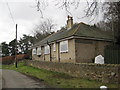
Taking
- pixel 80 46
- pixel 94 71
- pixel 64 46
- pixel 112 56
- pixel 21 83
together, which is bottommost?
pixel 21 83

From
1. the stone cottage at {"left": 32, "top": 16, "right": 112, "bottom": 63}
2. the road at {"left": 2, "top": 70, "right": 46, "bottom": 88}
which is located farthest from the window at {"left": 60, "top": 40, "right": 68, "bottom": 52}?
the road at {"left": 2, "top": 70, "right": 46, "bottom": 88}

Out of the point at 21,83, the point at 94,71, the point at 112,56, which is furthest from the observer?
the point at 112,56

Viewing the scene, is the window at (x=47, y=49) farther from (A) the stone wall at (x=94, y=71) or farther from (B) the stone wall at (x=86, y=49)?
(A) the stone wall at (x=94, y=71)

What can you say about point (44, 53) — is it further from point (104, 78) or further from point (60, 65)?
point (104, 78)

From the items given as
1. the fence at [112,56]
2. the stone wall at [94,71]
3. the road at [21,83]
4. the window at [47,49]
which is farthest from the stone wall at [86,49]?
the window at [47,49]

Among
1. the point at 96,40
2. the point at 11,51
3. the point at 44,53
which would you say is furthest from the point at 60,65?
the point at 11,51

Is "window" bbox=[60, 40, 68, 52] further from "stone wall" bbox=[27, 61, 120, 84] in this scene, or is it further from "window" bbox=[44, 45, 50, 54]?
"window" bbox=[44, 45, 50, 54]

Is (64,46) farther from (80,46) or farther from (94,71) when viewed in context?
(94,71)

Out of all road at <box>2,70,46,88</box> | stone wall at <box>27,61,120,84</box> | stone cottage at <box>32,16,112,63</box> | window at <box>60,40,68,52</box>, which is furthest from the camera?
window at <box>60,40,68,52</box>

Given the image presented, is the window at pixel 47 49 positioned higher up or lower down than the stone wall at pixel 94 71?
higher up

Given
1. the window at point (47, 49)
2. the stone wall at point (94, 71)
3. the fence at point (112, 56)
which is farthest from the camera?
the window at point (47, 49)

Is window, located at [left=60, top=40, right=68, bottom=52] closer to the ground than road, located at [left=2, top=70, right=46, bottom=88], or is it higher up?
higher up

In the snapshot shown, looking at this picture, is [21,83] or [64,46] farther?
[64,46]

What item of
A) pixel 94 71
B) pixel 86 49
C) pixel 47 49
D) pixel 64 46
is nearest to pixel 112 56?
pixel 86 49
